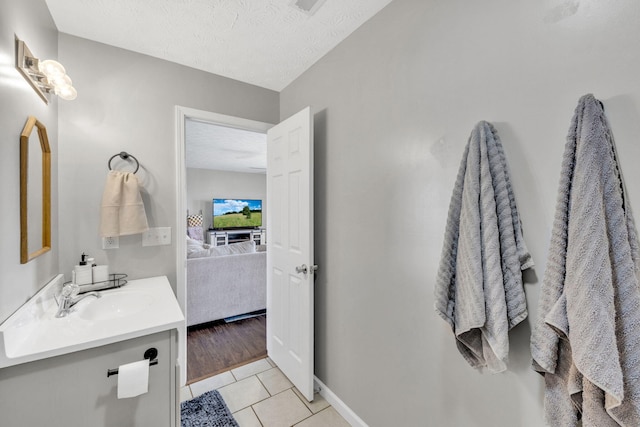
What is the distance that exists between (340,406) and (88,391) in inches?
54.1

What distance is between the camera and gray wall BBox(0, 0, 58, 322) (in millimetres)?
932

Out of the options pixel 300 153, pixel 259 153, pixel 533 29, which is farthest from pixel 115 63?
pixel 259 153

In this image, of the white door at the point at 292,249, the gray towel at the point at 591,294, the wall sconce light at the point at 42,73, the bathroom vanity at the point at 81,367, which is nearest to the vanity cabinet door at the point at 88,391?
the bathroom vanity at the point at 81,367

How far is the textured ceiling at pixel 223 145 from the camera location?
12.1ft

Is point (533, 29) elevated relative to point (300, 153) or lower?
elevated

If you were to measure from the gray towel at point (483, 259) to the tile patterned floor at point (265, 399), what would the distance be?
1204 mm

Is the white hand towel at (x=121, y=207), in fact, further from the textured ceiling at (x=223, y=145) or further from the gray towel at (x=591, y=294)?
the gray towel at (x=591, y=294)

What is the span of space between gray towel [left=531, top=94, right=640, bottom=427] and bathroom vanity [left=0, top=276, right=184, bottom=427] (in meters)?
1.31

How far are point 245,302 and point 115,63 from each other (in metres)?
2.61

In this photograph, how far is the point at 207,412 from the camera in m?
1.76

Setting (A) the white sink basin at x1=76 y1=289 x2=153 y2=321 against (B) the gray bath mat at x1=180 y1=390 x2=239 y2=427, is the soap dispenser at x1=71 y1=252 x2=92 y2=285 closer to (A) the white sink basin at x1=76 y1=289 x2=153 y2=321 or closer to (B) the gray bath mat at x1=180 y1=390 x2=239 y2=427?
(A) the white sink basin at x1=76 y1=289 x2=153 y2=321

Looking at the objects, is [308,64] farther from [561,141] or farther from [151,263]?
[151,263]

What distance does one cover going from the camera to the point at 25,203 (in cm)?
110

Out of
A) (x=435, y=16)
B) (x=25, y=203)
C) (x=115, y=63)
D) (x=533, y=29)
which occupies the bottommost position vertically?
(x=25, y=203)
